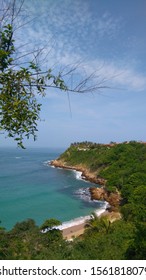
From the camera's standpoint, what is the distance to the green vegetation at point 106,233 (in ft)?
39.1

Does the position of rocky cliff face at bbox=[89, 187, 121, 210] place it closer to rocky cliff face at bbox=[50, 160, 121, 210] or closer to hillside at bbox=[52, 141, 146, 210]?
rocky cliff face at bbox=[50, 160, 121, 210]

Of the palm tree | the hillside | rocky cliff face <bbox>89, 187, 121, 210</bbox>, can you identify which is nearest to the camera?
the palm tree

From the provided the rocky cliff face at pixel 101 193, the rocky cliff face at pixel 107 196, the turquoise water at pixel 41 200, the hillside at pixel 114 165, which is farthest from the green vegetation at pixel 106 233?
the turquoise water at pixel 41 200

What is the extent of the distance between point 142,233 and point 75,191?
34230 mm

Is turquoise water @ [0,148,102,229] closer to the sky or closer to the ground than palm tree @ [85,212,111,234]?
closer to the ground

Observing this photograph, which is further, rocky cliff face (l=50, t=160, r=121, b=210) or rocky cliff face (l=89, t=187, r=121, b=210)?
rocky cliff face (l=50, t=160, r=121, b=210)

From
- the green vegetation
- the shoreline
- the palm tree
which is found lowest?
the shoreline

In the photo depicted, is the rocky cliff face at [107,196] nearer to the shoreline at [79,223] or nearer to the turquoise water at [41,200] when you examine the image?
the shoreline at [79,223]

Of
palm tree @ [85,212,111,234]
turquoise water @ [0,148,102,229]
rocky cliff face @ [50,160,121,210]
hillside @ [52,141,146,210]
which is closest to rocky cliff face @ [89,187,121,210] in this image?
rocky cliff face @ [50,160,121,210]

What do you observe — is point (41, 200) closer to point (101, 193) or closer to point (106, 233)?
point (101, 193)

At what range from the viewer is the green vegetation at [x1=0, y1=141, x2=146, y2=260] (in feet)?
39.1

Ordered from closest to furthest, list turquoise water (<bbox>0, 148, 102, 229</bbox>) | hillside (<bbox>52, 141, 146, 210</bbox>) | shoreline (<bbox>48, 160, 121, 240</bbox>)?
shoreline (<bbox>48, 160, 121, 240</bbox>) < turquoise water (<bbox>0, 148, 102, 229</bbox>) < hillside (<bbox>52, 141, 146, 210</bbox>)

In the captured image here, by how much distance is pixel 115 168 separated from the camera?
166ft

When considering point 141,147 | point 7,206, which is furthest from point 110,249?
point 141,147
